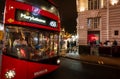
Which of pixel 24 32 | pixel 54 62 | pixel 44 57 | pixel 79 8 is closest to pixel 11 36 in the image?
pixel 24 32

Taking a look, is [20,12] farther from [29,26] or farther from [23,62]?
[23,62]

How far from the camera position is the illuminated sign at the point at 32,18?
7957 mm

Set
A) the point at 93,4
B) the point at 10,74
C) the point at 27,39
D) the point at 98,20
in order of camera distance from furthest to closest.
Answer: the point at 93,4
the point at 98,20
the point at 27,39
the point at 10,74

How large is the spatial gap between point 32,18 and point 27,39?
0.83 meters

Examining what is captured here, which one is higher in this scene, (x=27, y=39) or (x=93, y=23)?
(x=93, y=23)

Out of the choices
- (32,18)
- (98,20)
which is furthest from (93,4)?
(32,18)

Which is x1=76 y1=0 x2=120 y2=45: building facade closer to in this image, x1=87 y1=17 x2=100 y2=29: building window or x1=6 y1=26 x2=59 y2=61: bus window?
x1=87 y1=17 x2=100 y2=29: building window

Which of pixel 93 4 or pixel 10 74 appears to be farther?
pixel 93 4

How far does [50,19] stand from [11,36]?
2257mm

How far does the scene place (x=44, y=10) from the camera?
9.16 meters

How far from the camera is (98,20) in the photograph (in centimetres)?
2825

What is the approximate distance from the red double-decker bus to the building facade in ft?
58.2

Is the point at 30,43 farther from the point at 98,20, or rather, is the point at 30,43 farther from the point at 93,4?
the point at 93,4

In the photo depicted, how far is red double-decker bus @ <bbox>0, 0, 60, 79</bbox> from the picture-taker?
300 inches
